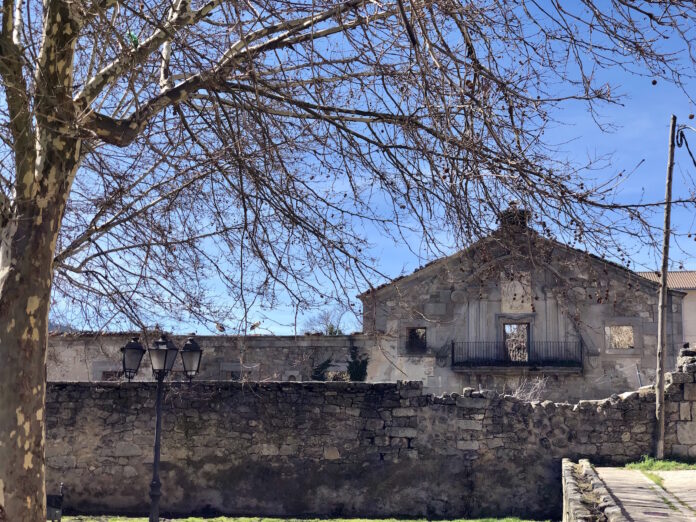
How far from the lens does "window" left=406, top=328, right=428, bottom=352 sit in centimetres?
2108

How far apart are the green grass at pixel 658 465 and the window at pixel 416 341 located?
1060 centimetres

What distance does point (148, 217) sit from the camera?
7.21m

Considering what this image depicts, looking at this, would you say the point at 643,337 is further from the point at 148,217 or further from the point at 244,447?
the point at 148,217

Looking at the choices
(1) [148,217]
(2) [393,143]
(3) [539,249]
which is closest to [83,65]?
(1) [148,217]

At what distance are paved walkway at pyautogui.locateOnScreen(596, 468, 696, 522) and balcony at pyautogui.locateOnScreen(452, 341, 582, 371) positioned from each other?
10.3 metres

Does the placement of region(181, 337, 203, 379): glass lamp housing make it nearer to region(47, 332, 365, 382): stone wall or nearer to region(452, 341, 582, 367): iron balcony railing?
region(47, 332, 365, 382): stone wall

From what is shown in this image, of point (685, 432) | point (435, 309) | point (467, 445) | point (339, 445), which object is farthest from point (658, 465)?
point (435, 309)

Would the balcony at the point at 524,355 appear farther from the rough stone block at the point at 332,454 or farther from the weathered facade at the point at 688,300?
the weathered facade at the point at 688,300

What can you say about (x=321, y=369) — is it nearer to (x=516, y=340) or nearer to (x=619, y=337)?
(x=516, y=340)

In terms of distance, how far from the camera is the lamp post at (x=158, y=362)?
8.82 metres

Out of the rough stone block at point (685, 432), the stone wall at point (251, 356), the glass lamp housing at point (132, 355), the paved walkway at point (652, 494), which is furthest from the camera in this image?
the stone wall at point (251, 356)

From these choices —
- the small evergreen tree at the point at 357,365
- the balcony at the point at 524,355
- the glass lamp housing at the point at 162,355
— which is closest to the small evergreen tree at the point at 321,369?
the small evergreen tree at the point at 357,365

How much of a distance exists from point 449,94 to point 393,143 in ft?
2.64

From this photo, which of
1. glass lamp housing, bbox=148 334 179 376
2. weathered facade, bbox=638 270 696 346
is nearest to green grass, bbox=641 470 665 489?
glass lamp housing, bbox=148 334 179 376
